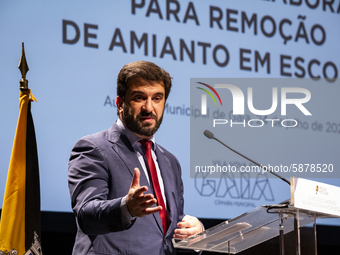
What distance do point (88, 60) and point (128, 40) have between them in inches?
16.9

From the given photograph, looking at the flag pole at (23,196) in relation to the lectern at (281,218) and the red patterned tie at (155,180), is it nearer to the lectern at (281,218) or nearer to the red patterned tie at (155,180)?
the red patterned tie at (155,180)

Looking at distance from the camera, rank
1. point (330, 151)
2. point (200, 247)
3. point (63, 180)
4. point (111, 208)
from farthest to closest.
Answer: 1. point (330, 151)
2. point (63, 180)
3. point (200, 247)
4. point (111, 208)

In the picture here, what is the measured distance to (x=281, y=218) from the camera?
76.9 inches

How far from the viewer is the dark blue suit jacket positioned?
6.53ft

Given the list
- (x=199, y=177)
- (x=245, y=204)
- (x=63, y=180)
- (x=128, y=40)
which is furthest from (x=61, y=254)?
(x=128, y=40)

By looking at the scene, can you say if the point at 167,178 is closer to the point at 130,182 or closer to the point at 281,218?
the point at 130,182

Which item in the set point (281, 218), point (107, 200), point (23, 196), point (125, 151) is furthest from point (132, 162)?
point (23, 196)

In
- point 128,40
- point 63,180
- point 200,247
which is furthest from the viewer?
point 128,40

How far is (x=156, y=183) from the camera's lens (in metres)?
2.36

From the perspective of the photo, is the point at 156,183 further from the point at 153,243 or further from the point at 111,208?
the point at 111,208

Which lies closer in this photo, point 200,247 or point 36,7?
point 200,247

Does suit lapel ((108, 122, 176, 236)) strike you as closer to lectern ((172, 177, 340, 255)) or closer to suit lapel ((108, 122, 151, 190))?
suit lapel ((108, 122, 151, 190))

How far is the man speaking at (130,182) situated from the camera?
6.41 feet

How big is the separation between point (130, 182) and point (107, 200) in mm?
251
